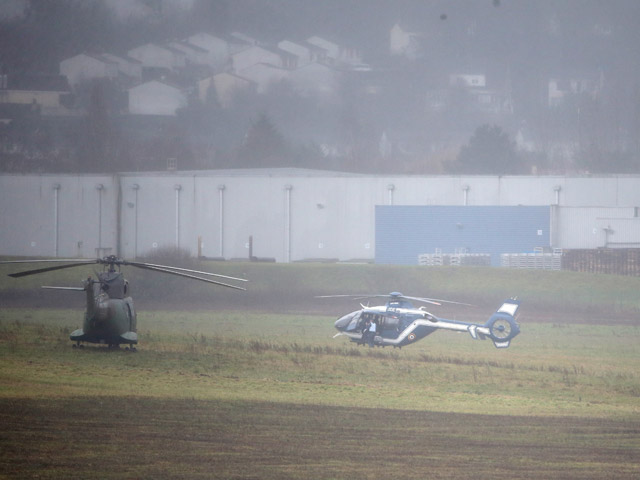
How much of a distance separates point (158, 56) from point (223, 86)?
7.75 metres

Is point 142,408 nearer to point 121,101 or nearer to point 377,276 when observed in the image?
point 377,276

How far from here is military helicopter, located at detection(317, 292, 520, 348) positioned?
25.1 m

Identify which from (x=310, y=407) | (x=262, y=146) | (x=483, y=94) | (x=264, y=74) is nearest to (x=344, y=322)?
(x=310, y=407)

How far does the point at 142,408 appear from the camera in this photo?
56.5 ft

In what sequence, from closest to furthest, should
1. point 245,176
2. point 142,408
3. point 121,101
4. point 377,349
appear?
point 142,408, point 377,349, point 245,176, point 121,101

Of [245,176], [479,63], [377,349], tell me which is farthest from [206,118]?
[377,349]

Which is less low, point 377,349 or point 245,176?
point 245,176

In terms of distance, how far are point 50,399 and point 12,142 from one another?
48.6 metres

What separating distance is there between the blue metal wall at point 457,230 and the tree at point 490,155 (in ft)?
79.3

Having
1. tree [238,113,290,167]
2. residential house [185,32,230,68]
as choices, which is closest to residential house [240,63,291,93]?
residential house [185,32,230,68]

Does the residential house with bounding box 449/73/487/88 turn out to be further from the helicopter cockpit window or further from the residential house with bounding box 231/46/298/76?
the helicopter cockpit window

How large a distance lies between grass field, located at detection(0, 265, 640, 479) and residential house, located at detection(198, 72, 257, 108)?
1796 inches

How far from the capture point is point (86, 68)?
7181 cm

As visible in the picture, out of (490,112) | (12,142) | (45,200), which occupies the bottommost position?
(45,200)
